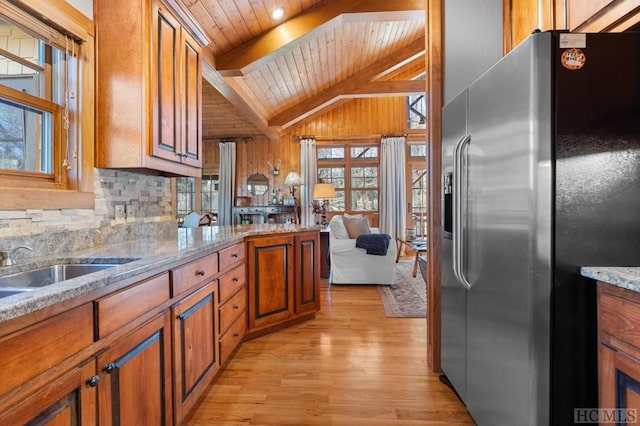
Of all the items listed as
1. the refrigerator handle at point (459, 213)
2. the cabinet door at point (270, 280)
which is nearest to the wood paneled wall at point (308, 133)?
the cabinet door at point (270, 280)

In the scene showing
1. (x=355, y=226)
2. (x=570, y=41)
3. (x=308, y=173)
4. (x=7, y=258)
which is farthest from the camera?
(x=308, y=173)

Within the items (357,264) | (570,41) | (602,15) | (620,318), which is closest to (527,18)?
(602,15)

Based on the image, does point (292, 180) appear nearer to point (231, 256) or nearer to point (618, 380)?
point (231, 256)

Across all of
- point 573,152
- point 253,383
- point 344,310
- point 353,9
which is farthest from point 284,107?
point 573,152

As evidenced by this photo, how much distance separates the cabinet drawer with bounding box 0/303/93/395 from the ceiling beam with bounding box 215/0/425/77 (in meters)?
3.23

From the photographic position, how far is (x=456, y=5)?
2158mm

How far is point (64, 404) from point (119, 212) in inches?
54.4

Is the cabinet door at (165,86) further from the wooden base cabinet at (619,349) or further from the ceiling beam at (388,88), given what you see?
the ceiling beam at (388,88)

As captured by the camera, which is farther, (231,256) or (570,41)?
(231,256)

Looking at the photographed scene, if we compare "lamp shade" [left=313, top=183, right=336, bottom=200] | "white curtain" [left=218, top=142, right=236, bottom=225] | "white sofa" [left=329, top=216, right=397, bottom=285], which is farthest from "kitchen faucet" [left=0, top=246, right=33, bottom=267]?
"white curtain" [left=218, top=142, right=236, bottom=225]

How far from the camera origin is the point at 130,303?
117cm

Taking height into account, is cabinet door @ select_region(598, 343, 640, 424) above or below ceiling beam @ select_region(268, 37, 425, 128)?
below

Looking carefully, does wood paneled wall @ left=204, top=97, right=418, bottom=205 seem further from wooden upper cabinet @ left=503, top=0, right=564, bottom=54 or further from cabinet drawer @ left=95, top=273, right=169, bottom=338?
cabinet drawer @ left=95, top=273, right=169, bottom=338

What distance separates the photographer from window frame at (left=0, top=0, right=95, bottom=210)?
4.81 feet
